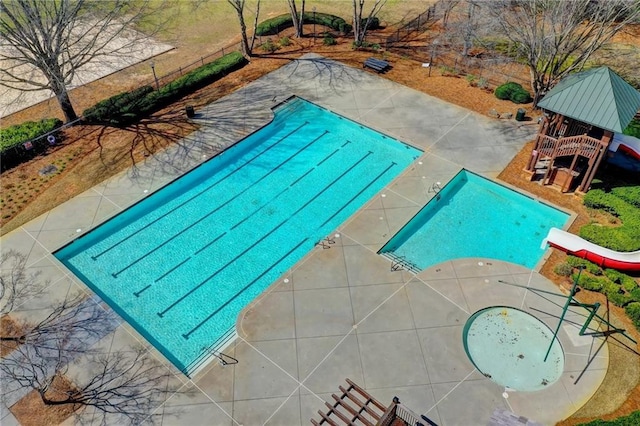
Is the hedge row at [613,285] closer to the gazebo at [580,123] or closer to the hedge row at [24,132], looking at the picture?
the gazebo at [580,123]

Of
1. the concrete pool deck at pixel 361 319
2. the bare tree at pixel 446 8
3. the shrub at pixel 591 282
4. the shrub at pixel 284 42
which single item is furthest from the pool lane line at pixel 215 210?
the bare tree at pixel 446 8

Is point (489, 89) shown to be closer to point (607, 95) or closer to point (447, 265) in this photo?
point (607, 95)

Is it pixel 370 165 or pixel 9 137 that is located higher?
pixel 9 137

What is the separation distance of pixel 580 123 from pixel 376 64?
1491 cm

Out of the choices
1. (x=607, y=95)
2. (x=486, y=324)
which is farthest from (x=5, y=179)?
(x=607, y=95)

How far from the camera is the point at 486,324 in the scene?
64.7 ft

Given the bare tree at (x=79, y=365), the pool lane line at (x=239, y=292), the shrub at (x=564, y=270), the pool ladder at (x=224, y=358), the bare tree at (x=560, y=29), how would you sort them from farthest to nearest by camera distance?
the bare tree at (x=560, y=29) < the shrub at (x=564, y=270) < the pool lane line at (x=239, y=292) < the pool ladder at (x=224, y=358) < the bare tree at (x=79, y=365)

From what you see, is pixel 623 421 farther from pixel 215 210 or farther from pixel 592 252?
pixel 215 210

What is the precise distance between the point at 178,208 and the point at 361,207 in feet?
31.2

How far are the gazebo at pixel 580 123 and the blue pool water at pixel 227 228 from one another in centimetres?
720

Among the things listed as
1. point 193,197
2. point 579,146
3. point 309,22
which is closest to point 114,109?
point 193,197

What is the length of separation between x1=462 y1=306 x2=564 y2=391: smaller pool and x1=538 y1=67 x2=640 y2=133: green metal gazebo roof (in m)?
9.77

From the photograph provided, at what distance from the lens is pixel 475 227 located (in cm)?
2400

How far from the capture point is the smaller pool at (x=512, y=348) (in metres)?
18.0
